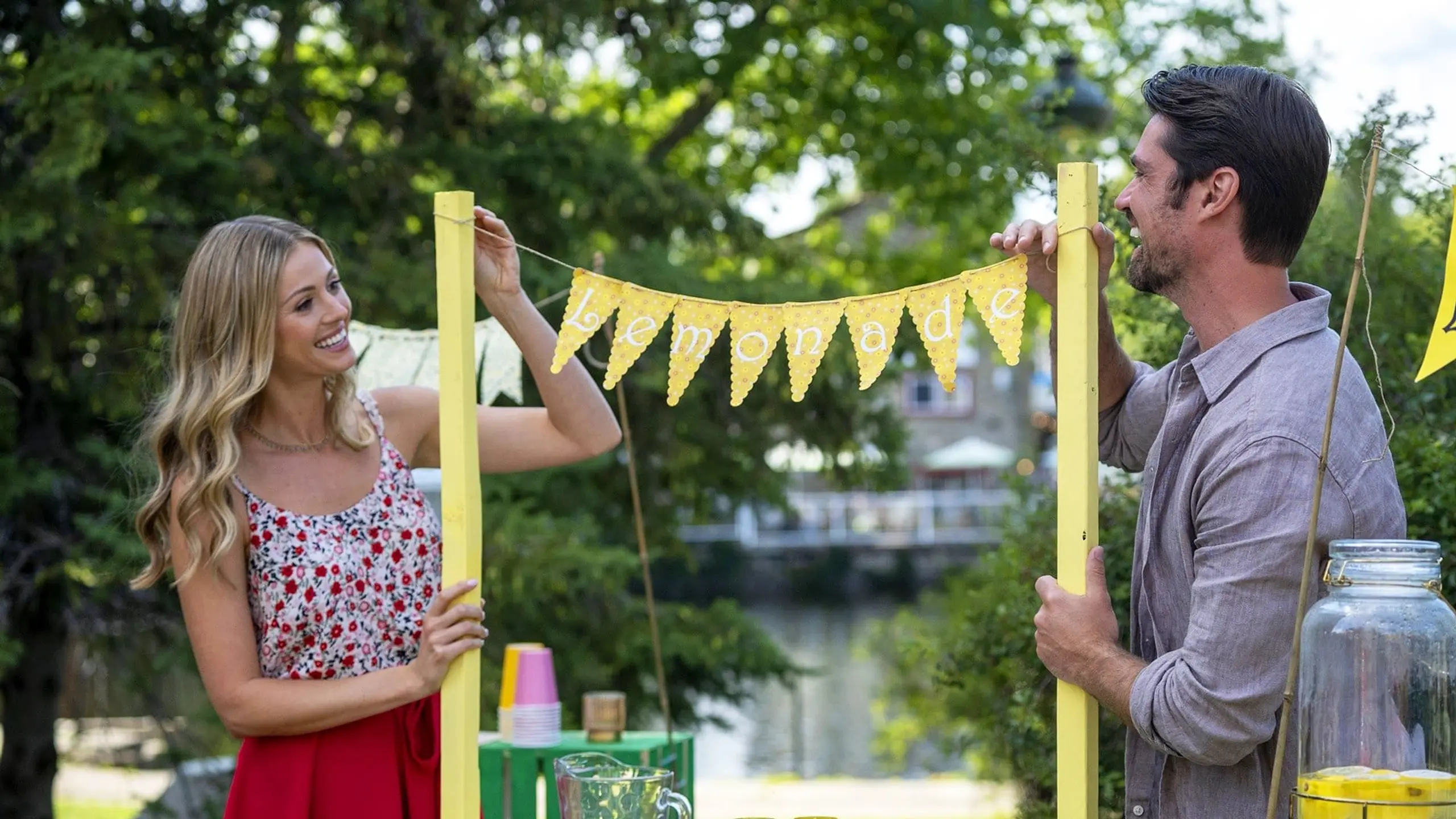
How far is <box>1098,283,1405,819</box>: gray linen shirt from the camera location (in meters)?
1.58

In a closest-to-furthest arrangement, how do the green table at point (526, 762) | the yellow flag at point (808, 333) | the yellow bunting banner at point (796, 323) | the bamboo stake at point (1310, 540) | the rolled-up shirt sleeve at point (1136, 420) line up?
the bamboo stake at point (1310, 540), the yellow bunting banner at point (796, 323), the yellow flag at point (808, 333), the rolled-up shirt sleeve at point (1136, 420), the green table at point (526, 762)

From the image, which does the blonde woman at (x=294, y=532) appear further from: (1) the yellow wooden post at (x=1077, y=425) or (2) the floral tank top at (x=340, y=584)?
(1) the yellow wooden post at (x=1077, y=425)

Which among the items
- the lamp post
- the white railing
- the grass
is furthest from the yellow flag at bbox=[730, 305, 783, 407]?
the white railing

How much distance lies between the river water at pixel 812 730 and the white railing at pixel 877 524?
8963mm

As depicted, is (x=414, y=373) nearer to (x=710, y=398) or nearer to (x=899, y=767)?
(x=710, y=398)

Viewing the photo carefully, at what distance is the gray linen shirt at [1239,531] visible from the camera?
158 centimetres

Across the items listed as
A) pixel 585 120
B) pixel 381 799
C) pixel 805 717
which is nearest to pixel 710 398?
pixel 585 120

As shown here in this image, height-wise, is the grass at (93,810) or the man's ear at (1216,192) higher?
the man's ear at (1216,192)

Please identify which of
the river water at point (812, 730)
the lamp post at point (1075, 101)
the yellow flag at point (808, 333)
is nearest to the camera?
the yellow flag at point (808, 333)

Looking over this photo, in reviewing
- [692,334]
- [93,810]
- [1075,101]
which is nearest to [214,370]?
[692,334]

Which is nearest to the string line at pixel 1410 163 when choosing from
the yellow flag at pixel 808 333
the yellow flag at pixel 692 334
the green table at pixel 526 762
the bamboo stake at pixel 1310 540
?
the bamboo stake at pixel 1310 540

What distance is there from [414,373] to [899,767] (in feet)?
27.7

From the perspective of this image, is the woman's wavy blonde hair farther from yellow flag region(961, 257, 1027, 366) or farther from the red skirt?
yellow flag region(961, 257, 1027, 366)

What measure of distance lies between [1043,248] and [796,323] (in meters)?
0.35
